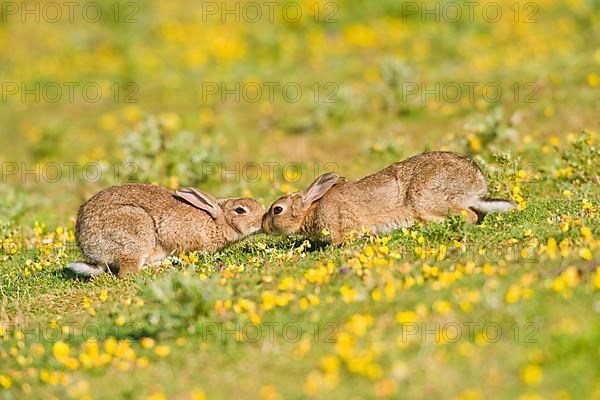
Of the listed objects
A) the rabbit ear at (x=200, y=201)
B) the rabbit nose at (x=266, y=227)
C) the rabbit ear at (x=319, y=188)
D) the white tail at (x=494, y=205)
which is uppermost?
the white tail at (x=494, y=205)

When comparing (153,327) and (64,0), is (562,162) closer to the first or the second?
(153,327)

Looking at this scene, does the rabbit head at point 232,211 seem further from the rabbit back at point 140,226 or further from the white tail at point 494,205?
the white tail at point 494,205

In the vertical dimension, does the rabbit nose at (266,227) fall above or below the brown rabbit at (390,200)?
below

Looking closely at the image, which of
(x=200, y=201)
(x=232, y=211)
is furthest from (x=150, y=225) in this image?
(x=232, y=211)

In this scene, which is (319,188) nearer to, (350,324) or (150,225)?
(150,225)

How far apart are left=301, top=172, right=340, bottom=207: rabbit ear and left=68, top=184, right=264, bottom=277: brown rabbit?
627mm

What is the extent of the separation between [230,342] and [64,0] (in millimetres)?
22224

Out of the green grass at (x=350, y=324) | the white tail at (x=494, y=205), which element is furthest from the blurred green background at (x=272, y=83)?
the green grass at (x=350, y=324)

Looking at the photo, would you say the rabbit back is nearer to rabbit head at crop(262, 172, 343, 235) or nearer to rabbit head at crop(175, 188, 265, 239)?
rabbit head at crop(175, 188, 265, 239)

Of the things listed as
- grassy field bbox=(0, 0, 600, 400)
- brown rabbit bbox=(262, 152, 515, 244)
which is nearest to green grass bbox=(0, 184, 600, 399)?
grassy field bbox=(0, 0, 600, 400)

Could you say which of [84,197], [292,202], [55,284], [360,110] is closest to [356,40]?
[360,110]

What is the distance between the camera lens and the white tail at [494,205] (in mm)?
9812

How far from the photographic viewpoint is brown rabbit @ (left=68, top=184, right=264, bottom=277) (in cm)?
1030

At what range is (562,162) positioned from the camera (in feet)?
40.8
